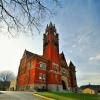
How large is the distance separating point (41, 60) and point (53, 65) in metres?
4.68

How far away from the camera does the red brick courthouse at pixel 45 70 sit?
4768 cm

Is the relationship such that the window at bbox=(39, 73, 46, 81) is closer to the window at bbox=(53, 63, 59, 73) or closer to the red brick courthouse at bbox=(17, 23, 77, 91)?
the red brick courthouse at bbox=(17, 23, 77, 91)

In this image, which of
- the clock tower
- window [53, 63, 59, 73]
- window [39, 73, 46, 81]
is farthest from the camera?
window [53, 63, 59, 73]

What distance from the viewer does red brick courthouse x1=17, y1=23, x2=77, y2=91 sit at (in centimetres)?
4768

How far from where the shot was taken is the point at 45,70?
50281 mm

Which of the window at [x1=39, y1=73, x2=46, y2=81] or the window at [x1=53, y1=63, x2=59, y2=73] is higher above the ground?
the window at [x1=53, y1=63, x2=59, y2=73]

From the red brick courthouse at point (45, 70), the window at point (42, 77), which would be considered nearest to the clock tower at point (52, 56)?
the red brick courthouse at point (45, 70)

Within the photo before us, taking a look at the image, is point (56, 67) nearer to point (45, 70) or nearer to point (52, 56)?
point (52, 56)

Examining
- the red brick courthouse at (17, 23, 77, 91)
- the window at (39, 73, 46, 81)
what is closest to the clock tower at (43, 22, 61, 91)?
the red brick courthouse at (17, 23, 77, 91)

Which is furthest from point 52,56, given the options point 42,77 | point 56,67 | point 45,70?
point 42,77

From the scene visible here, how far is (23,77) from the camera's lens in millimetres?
54250

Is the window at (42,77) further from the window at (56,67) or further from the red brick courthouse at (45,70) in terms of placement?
the window at (56,67)

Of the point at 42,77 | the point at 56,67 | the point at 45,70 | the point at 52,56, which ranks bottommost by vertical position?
the point at 42,77

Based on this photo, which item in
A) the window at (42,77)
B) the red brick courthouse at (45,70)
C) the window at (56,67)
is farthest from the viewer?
the window at (56,67)
